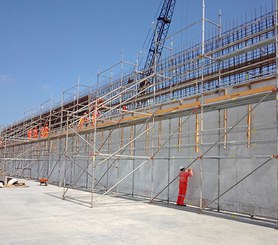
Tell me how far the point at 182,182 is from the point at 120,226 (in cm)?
398

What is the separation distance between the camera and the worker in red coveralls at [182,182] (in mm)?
11398

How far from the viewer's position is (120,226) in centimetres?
805

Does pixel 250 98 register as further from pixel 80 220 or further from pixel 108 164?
pixel 108 164

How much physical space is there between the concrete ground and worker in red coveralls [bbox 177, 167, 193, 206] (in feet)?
1.78

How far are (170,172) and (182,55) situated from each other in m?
7.23

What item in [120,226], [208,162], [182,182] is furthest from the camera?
[182,182]

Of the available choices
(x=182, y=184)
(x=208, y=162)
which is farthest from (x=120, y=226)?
(x=208, y=162)

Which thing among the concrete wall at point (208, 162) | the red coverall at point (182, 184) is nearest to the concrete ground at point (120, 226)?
the red coverall at point (182, 184)

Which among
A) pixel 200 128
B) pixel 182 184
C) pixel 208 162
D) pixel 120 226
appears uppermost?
Result: pixel 200 128

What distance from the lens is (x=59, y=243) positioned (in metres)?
6.30

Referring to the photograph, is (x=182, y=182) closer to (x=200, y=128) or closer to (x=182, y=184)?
(x=182, y=184)

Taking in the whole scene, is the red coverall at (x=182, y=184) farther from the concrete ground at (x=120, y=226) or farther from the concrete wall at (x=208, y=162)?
the concrete ground at (x=120, y=226)

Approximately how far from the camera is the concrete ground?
22.0ft

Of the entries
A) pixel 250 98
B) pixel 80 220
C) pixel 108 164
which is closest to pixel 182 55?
pixel 108 164
